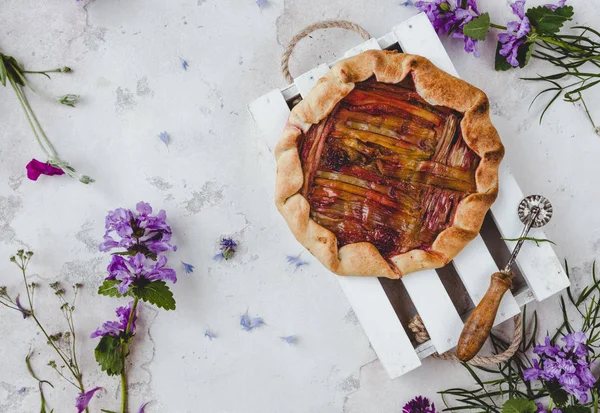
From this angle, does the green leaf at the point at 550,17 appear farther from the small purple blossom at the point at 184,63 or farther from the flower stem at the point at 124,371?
the flower stem at the point at 124,371

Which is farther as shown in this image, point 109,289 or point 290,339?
point 290,339

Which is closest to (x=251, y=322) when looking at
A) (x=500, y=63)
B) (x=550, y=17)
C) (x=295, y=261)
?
(x=295, y=261)

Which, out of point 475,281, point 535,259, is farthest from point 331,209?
point 535,259

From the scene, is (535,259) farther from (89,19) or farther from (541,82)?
(89,19)

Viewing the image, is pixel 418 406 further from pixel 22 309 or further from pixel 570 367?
pixel 22 309

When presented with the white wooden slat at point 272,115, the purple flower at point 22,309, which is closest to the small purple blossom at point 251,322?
the white wooden slat at point 272,115

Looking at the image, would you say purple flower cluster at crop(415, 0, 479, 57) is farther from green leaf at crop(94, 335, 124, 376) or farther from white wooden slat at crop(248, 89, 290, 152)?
green leaf at crop(94, 335, 124, 376)

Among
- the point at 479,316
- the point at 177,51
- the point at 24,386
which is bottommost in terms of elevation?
the point at 479,316
